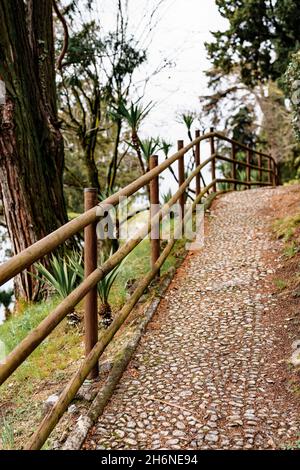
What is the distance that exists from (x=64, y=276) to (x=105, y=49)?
6841mm

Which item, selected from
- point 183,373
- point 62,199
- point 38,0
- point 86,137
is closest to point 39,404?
point 183,373

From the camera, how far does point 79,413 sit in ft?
8.64

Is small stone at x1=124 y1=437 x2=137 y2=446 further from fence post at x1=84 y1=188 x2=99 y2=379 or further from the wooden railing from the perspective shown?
fence post at x1=84 y1=188 x2=99 y2=379

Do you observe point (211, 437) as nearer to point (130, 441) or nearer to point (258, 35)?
point (130, 441)

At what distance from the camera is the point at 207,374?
9.78 ft

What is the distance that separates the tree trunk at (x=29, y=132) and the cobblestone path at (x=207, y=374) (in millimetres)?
1689

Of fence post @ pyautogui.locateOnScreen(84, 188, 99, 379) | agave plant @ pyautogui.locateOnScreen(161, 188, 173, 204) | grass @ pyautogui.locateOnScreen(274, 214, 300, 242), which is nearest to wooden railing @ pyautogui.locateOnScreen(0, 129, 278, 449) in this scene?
fence post @ pyautogui.locateOnScreen(84, 188, 99, 379)

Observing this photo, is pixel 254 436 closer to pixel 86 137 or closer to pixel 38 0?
pixel 38 0

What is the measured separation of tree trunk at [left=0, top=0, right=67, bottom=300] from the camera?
5.04m

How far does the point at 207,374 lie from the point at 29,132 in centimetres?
332

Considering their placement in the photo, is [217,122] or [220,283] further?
[217,122]

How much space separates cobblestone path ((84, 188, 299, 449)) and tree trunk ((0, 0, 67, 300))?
1689mm

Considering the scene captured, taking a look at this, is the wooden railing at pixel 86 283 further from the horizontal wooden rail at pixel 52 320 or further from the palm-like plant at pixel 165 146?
the palm-like plant at pixel 165 146

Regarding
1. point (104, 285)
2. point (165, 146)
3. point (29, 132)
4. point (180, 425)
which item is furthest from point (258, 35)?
point (180, 425)
